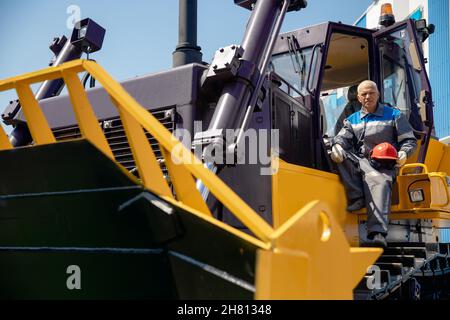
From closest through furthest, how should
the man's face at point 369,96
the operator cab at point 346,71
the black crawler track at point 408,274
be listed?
the black crawler track at point 408,274, the man's face at point 369,96, the operator cab at point 346,71

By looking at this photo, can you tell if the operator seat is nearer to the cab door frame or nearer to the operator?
the cab door frame

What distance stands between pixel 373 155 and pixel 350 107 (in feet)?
4.59

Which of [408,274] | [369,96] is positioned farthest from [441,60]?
[408,274]

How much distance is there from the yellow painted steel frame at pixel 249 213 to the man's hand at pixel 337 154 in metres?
1.45

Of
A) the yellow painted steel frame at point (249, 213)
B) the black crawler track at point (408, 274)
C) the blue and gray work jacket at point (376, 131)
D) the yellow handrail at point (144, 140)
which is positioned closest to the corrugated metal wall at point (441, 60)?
the black crawler track at point (408, 274)

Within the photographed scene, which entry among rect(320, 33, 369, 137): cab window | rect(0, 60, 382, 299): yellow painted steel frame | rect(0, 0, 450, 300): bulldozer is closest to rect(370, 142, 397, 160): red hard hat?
rect(0, 0, 450, 300): bulldozer

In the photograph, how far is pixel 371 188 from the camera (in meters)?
3.53

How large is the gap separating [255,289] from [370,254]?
2.47 feet

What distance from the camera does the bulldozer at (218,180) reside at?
1864 mm

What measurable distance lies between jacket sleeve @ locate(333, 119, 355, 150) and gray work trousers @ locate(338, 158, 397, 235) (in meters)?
0.16

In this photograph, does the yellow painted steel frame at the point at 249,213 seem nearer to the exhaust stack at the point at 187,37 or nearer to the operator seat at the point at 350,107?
the exhaust stack at the point at 187,37

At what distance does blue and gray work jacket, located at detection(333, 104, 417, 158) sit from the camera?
12.4 ft

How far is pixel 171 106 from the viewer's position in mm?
3246
